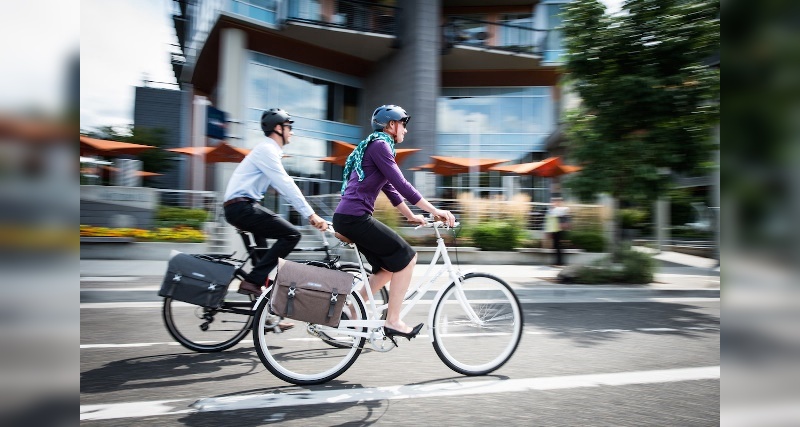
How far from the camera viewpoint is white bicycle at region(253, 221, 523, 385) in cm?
394

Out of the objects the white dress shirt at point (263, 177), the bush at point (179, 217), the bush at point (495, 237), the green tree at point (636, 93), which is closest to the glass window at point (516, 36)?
the bush at point (495, 237)

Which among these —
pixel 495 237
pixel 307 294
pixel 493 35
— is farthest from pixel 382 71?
pixel 307 294

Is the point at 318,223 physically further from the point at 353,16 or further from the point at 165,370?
the point at 353,16

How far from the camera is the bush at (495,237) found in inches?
619

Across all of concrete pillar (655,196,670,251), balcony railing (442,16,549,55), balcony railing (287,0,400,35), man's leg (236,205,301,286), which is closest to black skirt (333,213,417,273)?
man's leg (236,205,301,286)

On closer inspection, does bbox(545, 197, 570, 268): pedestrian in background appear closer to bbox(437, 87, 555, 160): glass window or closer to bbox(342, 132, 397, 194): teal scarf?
bbox(342, 132, 397, 194): teal scarf

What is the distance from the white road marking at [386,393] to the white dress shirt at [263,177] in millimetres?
1564

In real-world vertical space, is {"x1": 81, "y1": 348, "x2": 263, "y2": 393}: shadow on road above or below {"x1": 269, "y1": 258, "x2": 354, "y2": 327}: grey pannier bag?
below

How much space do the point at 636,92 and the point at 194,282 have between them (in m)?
A: 8.72

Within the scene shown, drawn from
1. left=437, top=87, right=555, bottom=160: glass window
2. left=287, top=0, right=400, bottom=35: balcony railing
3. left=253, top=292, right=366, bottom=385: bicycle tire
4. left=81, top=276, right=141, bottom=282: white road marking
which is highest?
left=287, top=0, right=400, bottom=35: balcony railing

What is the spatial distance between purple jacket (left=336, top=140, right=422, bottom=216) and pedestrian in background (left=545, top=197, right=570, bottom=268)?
11.2 metres

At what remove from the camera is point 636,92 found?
397 inches

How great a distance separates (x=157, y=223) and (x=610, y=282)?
1171 cm
